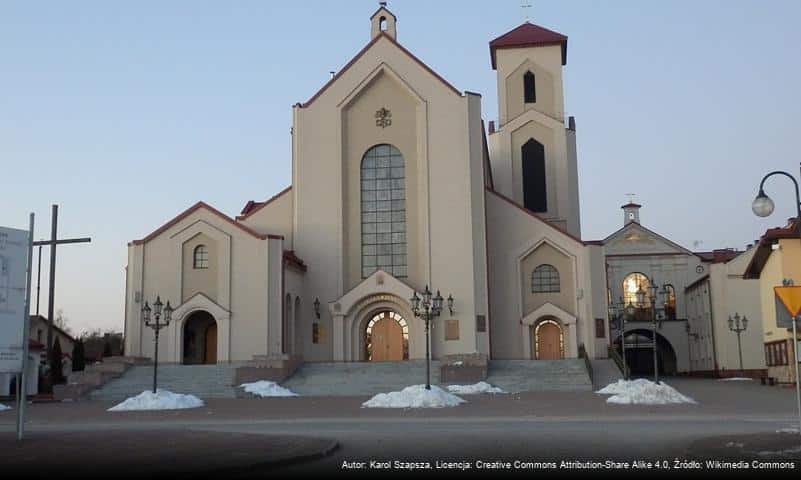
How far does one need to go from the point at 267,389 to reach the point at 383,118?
16258 mm

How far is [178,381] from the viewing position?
115 ft

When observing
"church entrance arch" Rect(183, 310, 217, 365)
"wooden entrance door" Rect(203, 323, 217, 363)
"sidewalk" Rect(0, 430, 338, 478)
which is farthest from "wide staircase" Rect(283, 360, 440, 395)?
"sidewalk" Rect(0, 430, 338, 478)

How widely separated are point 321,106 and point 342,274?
8.34 m

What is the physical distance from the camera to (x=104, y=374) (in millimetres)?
35656

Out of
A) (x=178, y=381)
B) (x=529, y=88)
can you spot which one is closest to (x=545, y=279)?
(x=529, y=88)

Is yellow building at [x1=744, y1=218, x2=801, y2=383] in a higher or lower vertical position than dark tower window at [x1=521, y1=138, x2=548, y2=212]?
lower

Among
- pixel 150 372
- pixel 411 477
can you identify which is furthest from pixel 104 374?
pixel 411 477

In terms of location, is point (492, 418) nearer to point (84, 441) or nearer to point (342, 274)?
point (84, 441)

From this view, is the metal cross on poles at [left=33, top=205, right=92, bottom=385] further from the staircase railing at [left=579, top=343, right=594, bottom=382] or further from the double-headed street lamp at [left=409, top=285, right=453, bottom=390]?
the staircase railing at [left=579, top=343, right=594, bottom=382]

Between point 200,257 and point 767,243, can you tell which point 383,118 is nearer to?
point 200,257

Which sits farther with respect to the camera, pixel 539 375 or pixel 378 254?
pixel 378 254

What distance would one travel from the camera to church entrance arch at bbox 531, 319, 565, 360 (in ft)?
140

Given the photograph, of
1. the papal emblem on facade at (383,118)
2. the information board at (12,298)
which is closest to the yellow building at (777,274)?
the papal emblem on facade at (383,118)

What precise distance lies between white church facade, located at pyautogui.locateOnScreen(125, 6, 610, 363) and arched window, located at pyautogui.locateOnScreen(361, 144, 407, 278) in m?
0.06
